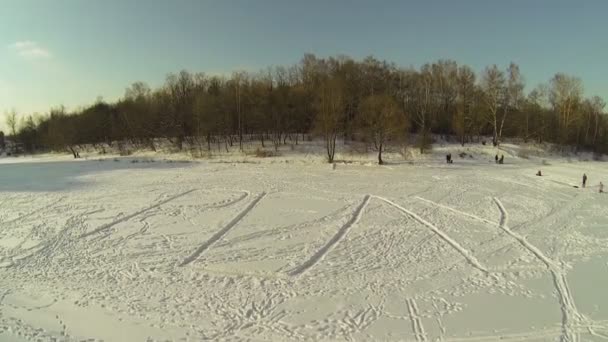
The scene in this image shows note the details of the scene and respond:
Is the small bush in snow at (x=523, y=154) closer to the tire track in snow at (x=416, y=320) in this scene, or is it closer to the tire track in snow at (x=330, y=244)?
the tire track in snow at (x=330, y=244)

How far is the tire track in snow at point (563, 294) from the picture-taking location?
813 centimetres

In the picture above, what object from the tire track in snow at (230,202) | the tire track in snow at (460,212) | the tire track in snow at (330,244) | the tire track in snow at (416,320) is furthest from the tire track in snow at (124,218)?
the tire track in snow at (460,212)

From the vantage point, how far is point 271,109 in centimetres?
5544

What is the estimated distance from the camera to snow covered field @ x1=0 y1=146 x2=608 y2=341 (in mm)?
8461

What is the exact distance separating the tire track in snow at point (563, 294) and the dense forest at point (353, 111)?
34.2 metres

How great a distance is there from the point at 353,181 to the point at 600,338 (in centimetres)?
2052

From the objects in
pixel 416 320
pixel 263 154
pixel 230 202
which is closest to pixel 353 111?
pixel 263 154

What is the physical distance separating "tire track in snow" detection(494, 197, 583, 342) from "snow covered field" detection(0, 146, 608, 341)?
53 millimetres

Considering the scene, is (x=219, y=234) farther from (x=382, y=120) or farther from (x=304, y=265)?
(x=382, y=120)

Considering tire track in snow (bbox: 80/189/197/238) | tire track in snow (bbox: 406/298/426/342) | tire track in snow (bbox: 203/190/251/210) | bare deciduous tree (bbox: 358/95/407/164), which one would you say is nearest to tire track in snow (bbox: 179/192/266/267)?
tire track in snow (bbox: 203/190/251/210)

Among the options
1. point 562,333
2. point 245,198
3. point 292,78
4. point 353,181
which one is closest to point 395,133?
point 353,181

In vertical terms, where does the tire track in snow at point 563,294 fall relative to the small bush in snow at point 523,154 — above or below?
below

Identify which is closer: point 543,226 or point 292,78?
point 543,226

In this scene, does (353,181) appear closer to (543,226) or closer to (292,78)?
(543,226)
